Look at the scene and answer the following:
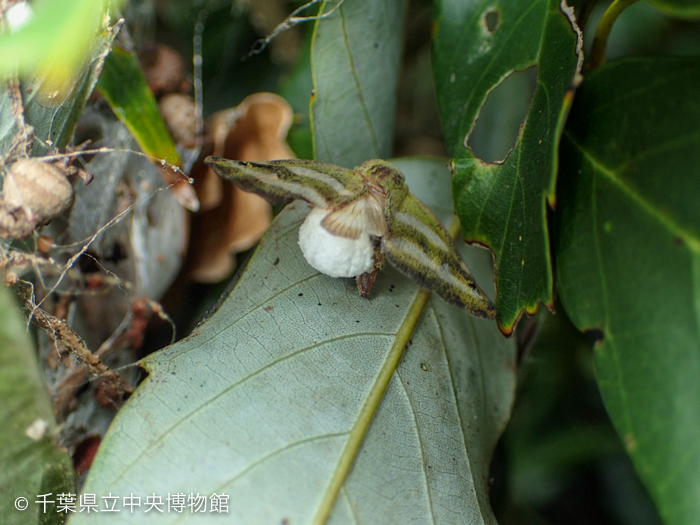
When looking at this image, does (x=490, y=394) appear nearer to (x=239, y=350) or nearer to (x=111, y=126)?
(x=239, y=350)

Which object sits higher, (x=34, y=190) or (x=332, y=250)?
(x=34, y=190)

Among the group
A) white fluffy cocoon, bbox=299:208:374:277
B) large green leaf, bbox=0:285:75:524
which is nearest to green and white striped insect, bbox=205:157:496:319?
white fluffy cocoon, bbox=299:208:374:277

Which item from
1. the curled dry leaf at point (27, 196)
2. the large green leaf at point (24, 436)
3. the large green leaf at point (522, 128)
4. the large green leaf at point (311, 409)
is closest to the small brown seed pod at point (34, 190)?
the curled dry leaf at point (27, 196)

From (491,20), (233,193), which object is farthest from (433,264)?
(233,193)

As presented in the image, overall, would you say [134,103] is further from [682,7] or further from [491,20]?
[682,7]

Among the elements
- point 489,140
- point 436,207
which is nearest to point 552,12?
point 436,207

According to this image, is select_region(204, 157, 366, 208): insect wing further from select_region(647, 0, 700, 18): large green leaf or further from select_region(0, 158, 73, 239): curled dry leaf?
select_region(647, 0, 700, 18): large green leaf
